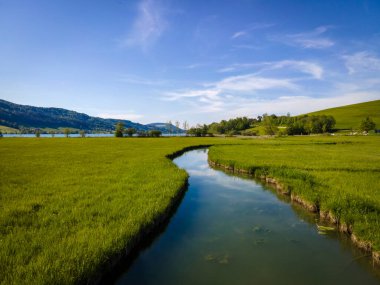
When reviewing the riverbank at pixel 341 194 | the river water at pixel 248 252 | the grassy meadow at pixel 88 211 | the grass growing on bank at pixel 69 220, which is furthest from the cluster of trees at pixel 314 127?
the river water at pixel 248 252

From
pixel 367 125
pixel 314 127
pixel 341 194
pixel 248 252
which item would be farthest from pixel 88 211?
pixel 314 127

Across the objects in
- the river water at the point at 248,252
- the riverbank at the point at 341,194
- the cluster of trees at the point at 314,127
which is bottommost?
the river water at the point at 248,252

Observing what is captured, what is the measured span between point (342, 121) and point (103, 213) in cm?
20361

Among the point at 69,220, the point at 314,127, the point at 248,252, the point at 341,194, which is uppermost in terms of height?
the point at 314,127

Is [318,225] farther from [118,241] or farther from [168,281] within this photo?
[118,241]

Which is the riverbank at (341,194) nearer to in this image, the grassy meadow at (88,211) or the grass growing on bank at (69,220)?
the grassy meadow at (88,211)

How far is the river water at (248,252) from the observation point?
9.07 m

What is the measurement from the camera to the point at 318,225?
44.7 ft

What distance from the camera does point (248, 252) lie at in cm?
1073

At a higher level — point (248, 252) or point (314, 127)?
point (314, 127)

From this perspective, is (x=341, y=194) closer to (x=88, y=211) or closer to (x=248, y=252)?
(x=248, y=252)

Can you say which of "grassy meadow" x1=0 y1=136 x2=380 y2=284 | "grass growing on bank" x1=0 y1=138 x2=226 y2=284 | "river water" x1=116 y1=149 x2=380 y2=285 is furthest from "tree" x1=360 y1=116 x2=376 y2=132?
"grass growing on bank" x1=0 y1=138 x2=226 y2=284

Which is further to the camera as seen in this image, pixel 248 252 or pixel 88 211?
pixel 88 211

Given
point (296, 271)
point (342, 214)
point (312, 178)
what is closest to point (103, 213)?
point (296, 271)
